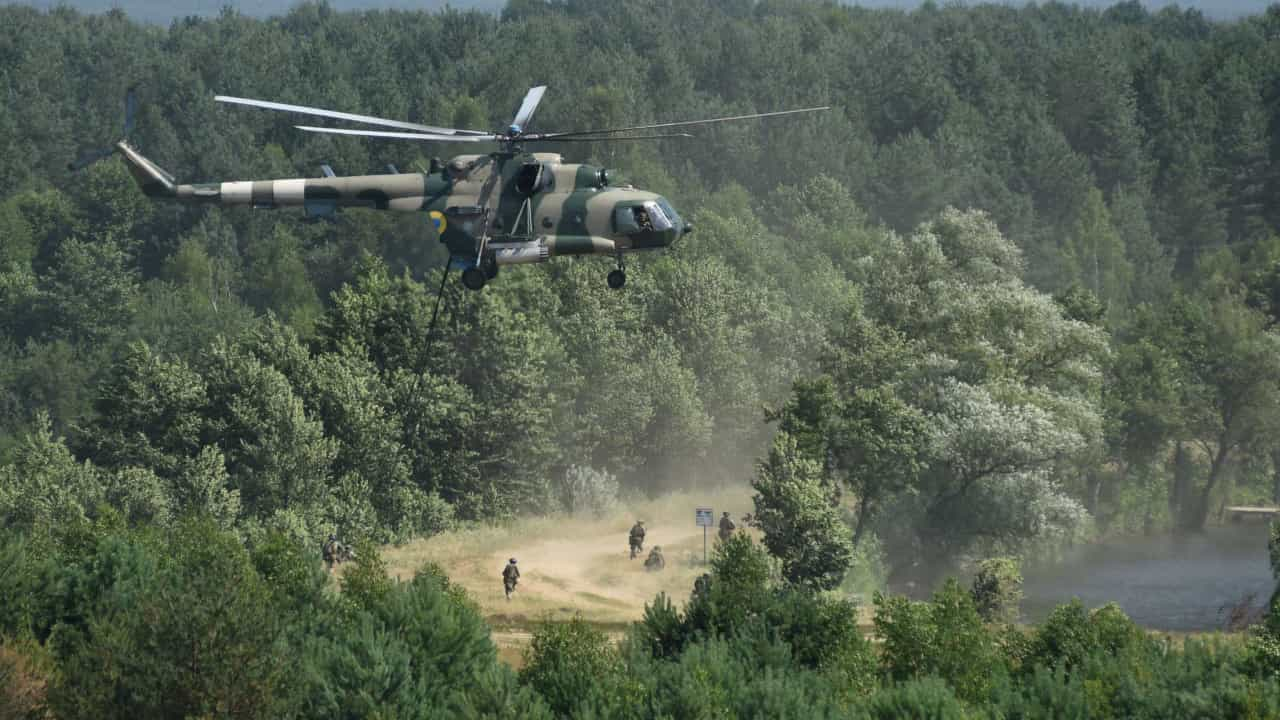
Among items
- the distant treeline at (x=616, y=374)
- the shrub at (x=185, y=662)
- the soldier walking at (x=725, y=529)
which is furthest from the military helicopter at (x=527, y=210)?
the soldier walking at (x=725, y=529)

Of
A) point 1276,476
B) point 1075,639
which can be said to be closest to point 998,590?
point 1075,639

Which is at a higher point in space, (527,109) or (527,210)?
(527,109)

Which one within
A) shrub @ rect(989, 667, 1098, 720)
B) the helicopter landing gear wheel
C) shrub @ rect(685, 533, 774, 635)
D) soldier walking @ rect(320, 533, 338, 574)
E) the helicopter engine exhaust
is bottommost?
shrub @ rect(989, 667, 1098, 720)

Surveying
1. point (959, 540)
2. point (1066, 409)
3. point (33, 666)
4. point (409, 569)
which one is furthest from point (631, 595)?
point (33, 666)

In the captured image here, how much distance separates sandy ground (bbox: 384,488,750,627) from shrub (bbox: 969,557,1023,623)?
13.5m

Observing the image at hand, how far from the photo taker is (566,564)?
3772 inches

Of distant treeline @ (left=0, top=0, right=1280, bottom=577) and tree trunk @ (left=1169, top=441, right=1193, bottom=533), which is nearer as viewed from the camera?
distant treeline @ (left=0, top=0, right=1280, bottom=577)

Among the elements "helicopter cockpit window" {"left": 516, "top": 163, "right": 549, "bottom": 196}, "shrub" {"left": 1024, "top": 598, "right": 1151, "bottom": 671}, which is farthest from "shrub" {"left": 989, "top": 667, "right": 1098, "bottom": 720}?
"helicopter cockpit window" {"left": 516, "top": 163, "right": 549, "bottom": 196}

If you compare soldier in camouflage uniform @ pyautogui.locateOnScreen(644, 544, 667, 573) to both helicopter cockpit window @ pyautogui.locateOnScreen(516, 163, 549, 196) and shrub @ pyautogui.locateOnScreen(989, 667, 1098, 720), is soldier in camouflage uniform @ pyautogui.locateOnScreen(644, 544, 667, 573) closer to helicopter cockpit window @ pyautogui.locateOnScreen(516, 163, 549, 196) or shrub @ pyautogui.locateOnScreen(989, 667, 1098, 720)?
helicopter cockpit window @ pyautogui.locateOnScreen(516, 163, 549, 196)

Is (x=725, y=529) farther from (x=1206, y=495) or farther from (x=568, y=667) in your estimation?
(x=1206, y=495)

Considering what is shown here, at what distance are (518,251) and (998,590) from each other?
35.8 m

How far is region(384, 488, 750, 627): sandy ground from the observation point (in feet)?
282

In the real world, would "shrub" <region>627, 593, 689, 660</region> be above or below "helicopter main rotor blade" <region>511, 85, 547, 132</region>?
below

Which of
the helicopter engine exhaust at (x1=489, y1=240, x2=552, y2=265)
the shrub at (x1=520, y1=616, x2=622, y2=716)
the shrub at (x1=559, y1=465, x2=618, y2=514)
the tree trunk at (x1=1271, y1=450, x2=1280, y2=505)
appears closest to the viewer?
the shrub at (x1=520, y1=616, x2=622, y2=716)
